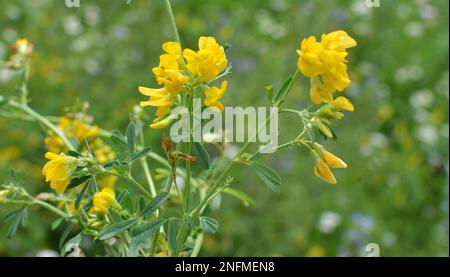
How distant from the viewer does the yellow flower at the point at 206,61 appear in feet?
2.56

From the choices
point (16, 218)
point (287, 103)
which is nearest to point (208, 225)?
point (16, 218)

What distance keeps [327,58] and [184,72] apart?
6.1 inches

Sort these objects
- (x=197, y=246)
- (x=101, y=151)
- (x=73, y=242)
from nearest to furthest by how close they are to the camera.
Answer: (x=73, y=242), (x=197, y=246), (x=101, y=151)

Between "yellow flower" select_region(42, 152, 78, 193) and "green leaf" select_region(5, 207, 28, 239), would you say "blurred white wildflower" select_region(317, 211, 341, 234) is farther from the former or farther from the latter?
"yellow flower" select_region(42, 152, 78, 193)

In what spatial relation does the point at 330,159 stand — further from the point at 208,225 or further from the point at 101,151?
the point at 101,151

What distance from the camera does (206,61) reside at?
0.78m

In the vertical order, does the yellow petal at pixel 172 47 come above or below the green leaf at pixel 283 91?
above

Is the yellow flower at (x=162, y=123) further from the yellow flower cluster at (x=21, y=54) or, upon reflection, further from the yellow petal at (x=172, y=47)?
the yellow flower cluster at (x=21, y=54)

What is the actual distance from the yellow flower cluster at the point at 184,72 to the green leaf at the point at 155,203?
8cm

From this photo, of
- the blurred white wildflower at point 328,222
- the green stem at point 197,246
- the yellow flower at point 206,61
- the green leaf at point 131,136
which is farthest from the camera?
the blurred white wildflower at point 328,222

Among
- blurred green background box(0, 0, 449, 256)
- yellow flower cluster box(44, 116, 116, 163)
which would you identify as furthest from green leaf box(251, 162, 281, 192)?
blurred green background box(0, 0, 449, 256)

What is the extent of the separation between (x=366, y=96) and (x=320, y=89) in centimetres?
193

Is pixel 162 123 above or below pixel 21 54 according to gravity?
below

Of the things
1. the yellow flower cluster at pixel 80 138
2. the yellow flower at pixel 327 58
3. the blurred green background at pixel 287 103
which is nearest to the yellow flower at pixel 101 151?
the yellow flower cluster at pixel 80 138
